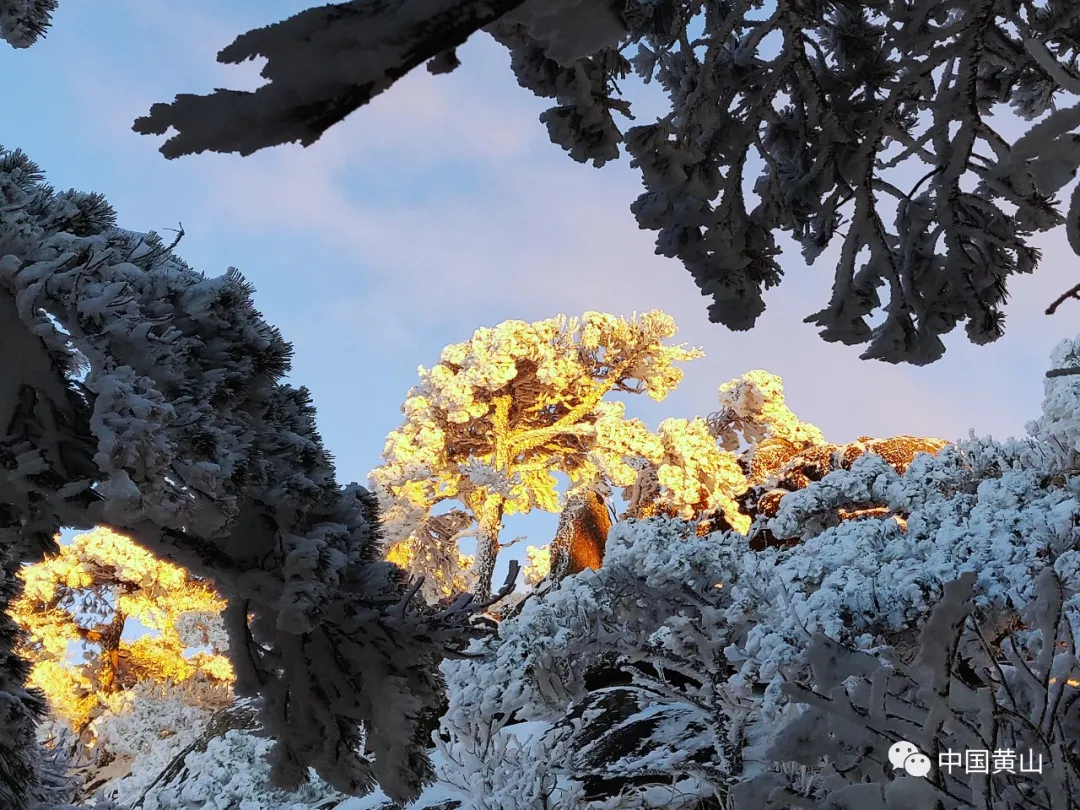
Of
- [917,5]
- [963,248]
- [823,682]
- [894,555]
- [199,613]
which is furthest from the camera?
[199,613]

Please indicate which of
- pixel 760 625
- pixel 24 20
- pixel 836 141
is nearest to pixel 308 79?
pixel 836 141

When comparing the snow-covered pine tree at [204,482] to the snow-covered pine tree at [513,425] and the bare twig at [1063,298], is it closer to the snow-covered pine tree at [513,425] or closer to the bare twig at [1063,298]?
the bare twig at [1063,298]

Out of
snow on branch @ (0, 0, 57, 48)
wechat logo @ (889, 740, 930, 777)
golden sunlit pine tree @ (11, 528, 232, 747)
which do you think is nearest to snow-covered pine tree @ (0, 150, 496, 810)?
snow on branch @ (0, 0, 57, 48)

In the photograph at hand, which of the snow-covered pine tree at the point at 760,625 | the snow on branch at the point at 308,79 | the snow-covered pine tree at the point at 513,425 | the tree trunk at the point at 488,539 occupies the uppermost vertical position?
the snow-covered pine tree at the point at 513,425

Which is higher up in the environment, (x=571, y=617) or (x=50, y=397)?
(x=571, y=617)

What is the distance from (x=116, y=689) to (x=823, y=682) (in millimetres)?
13931

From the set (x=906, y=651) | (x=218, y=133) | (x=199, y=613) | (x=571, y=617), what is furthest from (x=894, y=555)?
(x=199, y=613)

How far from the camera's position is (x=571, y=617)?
4.43 m

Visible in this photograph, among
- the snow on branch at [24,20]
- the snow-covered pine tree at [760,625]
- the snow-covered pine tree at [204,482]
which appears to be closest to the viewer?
the snow-covered pine tree at [204,482]

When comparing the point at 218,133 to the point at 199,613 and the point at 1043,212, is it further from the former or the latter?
the point at 199,613

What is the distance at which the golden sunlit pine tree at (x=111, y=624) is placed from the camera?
11922 millimetres

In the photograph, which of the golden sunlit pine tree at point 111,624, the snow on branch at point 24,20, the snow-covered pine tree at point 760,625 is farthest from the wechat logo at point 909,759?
the golden sunlit pine tree at point 111,624

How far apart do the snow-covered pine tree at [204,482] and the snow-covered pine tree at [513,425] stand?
11.2 meters

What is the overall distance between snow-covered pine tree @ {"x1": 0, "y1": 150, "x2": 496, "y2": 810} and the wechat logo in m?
1.28
